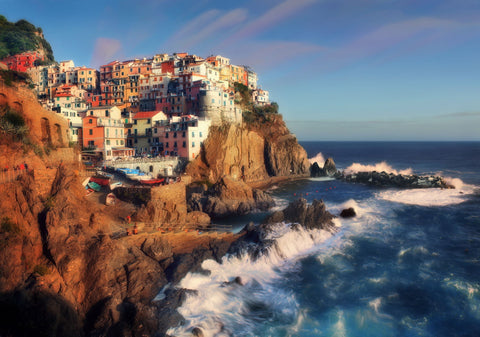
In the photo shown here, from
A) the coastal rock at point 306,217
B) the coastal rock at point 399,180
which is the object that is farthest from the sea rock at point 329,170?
the coastal rock at point 306,217

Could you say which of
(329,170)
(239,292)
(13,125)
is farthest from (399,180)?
(13,125)

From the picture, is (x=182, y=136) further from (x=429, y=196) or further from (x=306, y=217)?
(x=429, y=196)

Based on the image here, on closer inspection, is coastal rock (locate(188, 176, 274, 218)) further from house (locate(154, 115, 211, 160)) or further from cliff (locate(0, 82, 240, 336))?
house (locate(154, 115, 211, 160))

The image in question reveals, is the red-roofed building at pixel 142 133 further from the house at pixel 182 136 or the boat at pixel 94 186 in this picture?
the boat at pixel 94 186

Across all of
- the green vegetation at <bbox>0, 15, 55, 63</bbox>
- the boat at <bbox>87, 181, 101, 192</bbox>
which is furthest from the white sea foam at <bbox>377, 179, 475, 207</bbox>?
the green vegetation at <bbox>0, 15, 55, 63</bbox>

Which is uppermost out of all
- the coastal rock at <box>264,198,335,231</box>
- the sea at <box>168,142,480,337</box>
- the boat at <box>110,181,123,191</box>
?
the boat at <box>110,181,123,191</box>

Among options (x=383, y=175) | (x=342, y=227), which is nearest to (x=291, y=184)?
(x=383, y=175)

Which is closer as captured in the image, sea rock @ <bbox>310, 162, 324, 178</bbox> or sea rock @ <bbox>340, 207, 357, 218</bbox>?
sea rock @ <bbox>340, 207, 357, 218</bbox>
